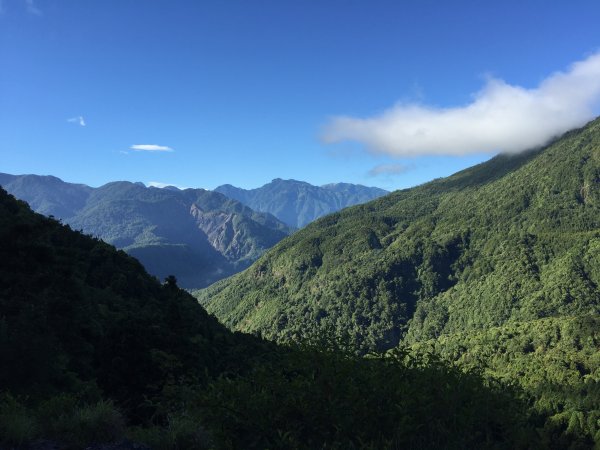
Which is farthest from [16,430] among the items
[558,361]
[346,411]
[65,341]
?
[558,361]

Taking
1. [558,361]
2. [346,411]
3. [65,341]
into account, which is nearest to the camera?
[346,411]

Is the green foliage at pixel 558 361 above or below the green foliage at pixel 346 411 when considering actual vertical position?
below

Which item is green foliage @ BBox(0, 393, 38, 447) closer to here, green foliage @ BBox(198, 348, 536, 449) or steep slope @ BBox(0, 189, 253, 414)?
green foliage @ BBox(198, 348, 536, 449)

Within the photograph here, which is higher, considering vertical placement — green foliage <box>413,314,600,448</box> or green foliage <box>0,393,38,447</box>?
green foliage <box>0,393,38,447</box>

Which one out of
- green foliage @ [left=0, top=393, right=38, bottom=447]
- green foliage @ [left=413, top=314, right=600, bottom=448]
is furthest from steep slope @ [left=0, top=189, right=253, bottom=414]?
green foliage @ [left=413, top=314, right=600, bottom=448]

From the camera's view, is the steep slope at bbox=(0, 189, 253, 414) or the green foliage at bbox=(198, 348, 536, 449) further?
the steep slope at bbox=(0, 189, 253, 414)

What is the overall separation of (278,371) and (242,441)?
238cm

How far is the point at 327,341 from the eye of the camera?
15523mm

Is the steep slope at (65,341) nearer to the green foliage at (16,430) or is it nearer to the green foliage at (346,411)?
the green foliage at (16,430)

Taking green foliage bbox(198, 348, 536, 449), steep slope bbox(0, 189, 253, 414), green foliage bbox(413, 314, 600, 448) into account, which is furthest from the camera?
green foliage bbox(413, 314, 600, 448)

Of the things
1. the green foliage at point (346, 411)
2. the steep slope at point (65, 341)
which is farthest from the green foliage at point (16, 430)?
the steep slope at point (65, 341)

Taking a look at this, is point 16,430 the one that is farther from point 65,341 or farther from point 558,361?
point 558,361

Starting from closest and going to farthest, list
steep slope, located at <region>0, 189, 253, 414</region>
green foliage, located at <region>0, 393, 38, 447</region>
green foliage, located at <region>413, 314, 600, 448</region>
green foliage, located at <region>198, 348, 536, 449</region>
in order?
green foliage, located at <region>198, 348, 536, 449</region>, green foliage, located at <region>0, 393, 38, 447</region>, steep slope, located at <region>0, 189, 253, 414</region>, green foliage, located at <region>413, 314, 600, 448</region>

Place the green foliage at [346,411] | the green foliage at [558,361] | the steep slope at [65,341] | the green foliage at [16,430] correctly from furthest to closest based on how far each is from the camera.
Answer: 1. the green foliage at [558,361]
2. the steep slope at [65,341]
3. the green foliage at [16,430]
4. the green foliage at [346,411]
